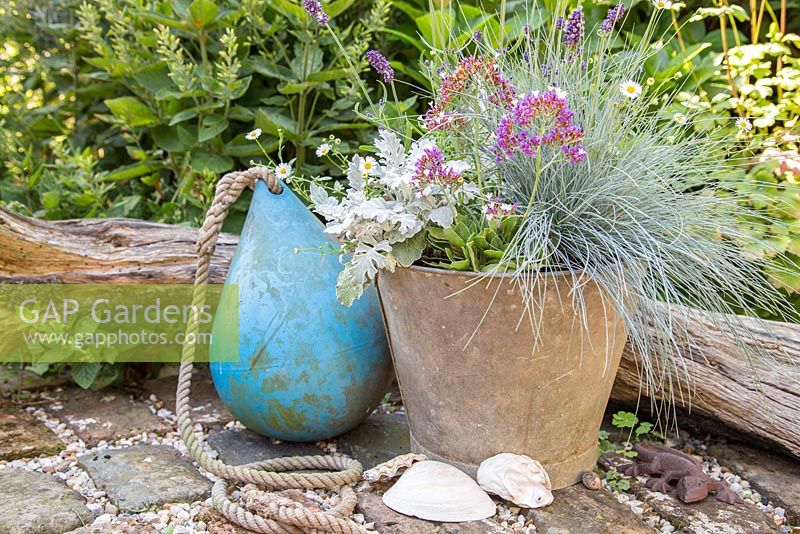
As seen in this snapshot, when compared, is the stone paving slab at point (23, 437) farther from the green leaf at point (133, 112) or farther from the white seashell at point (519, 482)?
the white seashell at point (519, 482)

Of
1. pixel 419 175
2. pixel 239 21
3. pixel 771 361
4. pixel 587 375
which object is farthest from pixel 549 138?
pixel 239 21

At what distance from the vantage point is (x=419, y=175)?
1.73 meters

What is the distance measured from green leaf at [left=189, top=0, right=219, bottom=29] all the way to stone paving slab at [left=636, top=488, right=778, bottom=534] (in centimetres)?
212

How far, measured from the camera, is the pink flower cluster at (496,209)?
5.66ft

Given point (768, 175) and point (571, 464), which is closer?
point (571, 464)

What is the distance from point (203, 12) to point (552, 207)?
1615 millimetres

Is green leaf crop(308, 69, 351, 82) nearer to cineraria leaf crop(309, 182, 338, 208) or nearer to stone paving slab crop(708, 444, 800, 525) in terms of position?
cineraria leaf crop(309, 182, 338, 208)

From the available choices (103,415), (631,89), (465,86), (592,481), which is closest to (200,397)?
(103,415)

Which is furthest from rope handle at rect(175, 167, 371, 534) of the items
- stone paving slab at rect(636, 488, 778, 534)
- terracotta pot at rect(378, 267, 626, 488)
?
stone paving slab at rect(636, 488, 778, 534)

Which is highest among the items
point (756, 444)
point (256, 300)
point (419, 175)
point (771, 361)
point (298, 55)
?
point (298, 55)

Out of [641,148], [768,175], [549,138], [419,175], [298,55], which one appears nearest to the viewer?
[549,138]

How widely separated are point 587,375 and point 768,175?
1.33 meters

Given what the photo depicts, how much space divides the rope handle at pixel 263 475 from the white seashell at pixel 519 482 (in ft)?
1.10

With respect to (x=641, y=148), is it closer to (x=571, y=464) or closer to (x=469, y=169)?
(x=469, y=169)
